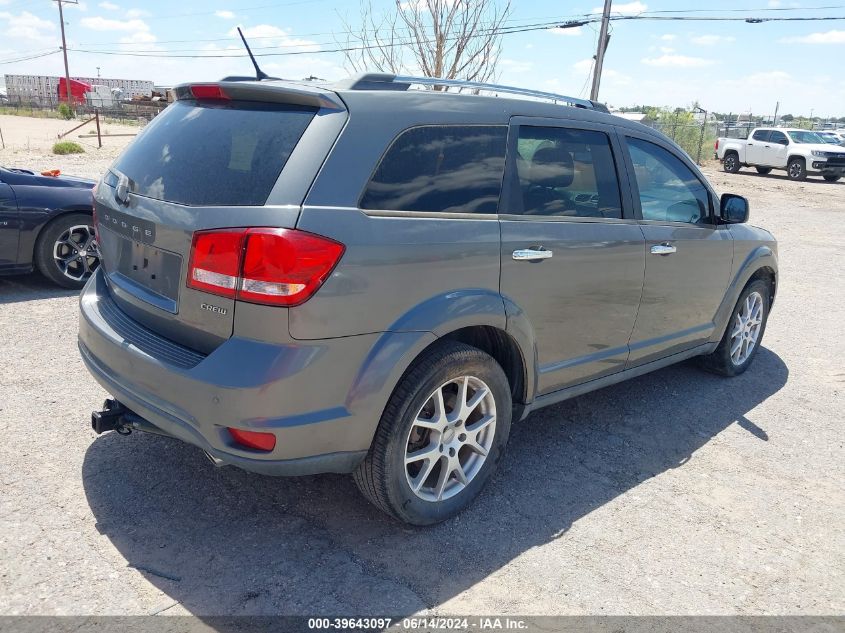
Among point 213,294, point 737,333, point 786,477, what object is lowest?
point 786,477

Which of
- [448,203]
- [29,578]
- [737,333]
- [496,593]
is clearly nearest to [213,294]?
[448,203]

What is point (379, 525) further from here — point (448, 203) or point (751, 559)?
point (751, 559)

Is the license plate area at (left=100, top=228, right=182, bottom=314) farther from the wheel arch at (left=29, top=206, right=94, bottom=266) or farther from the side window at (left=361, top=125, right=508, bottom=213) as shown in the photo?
the wheel arch at (left=29, top=206, right=94, bottom=266)

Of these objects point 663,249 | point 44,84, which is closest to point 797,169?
point 663,249

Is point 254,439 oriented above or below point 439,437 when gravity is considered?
above

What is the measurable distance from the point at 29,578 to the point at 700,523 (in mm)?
→ 2879

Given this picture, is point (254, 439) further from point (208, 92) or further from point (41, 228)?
point (41, 228)

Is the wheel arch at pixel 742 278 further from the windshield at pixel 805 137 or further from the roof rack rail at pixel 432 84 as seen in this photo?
the windshield at pixel 805 137

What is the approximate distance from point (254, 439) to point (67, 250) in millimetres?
4795

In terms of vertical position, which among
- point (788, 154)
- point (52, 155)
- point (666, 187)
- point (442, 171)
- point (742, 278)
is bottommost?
point (52, 155)

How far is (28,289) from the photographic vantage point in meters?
6.48

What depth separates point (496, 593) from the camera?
270 centimetres

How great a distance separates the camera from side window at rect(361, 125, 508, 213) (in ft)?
9.02

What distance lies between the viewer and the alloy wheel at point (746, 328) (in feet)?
17.1
